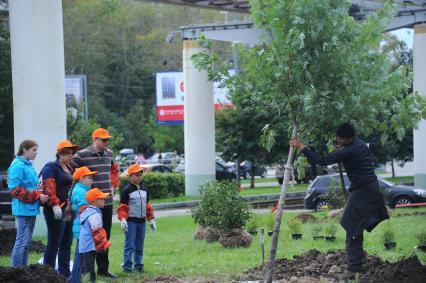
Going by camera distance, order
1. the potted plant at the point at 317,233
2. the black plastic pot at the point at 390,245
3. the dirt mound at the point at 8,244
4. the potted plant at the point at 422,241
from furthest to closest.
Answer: the potted plant at the point at 317,233 < the dirt mound at the point at 8,244 < the black plastic pot at the point at 390,245 < the potted plant at the point at 422,241

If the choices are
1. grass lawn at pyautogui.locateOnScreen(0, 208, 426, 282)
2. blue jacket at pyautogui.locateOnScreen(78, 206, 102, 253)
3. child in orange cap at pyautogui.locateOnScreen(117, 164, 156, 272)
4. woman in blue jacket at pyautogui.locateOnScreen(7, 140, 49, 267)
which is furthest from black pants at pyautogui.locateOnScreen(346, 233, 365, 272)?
woman in blue jacket at pyautogui.locateOnScreen(7, 140, 49, 267)

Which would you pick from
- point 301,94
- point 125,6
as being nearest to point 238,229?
point 301,94

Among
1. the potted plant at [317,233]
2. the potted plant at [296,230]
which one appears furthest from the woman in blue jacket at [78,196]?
the potted plant at [296,230]

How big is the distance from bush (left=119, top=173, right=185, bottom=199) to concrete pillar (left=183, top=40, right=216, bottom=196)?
1.66 metres

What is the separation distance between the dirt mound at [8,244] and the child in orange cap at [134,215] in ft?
12.1

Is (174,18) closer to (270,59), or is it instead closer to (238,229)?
(238,229)

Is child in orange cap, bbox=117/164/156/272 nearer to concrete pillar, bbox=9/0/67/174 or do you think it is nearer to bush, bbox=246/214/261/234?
bush, bbox=246/214/261/234

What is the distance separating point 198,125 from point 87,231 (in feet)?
83.4

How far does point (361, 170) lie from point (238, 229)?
228 inches

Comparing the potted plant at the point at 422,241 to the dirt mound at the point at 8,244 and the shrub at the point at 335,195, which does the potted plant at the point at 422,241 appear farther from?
the shrub at the point at 335,195

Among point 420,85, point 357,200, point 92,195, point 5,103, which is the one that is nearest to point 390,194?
point 420,85

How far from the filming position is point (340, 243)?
14391mm

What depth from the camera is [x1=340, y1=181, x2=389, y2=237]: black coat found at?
968cm

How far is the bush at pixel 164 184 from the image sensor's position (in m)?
35.4
